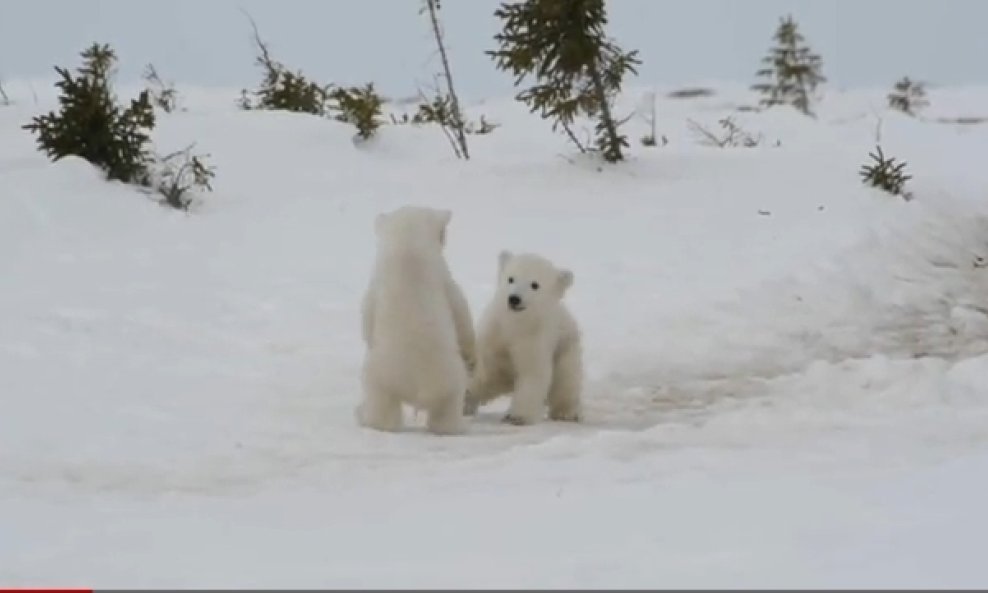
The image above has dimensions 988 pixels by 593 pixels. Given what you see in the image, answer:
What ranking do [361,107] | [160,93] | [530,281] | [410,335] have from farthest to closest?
[160,93], [361,107], [530,281], [410,335]

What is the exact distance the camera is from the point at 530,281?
5.82 metres

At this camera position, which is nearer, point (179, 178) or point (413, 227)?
point (413, 227)

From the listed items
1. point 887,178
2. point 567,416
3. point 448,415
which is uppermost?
point 887,178

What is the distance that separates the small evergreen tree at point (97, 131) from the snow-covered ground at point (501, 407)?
245 mm

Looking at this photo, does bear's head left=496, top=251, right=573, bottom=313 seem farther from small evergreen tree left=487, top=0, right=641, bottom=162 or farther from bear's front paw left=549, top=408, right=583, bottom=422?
small evergreen tree left=487, top=0, right=641, bottom=162

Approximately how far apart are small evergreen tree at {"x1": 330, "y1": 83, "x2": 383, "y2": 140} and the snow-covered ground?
0.68 feet

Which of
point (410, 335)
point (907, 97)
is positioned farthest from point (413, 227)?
point (907, 97)

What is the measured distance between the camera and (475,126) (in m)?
15.9

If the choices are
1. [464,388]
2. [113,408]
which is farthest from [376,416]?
[113,408]

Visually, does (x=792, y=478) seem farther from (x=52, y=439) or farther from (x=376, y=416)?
(x=52, y=439)

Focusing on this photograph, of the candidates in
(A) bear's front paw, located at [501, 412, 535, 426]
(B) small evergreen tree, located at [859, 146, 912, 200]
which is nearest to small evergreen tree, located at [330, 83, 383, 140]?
(B) small evergreen tree, located at [859, 146, 912, 200]

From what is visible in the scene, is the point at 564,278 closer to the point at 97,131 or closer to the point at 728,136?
the point at 97,131

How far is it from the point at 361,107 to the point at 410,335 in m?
7.33

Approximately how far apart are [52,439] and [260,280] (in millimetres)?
3420
